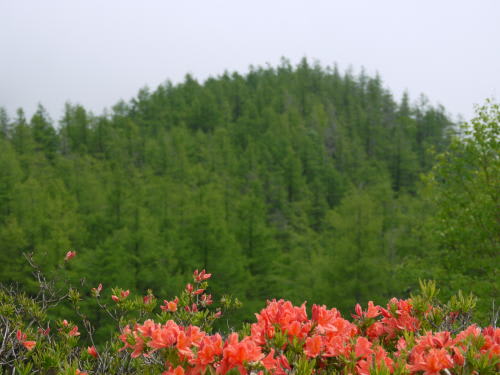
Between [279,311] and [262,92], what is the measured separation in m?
89.0

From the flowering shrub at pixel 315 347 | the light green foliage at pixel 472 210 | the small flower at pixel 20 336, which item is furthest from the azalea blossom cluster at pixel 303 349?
the light green foliage at pixel 472 210

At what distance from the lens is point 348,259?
18281 millimetres

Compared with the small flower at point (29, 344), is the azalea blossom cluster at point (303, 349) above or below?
above

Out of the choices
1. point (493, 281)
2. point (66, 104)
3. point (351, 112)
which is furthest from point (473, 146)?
point (351, 112)

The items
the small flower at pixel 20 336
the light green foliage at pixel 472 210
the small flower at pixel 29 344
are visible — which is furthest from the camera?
the light green foliage at pixel 472 210

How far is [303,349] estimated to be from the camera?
2.14m

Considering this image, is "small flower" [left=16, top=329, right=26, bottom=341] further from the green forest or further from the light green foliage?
the light green foliage

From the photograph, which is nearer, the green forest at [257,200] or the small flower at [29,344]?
the small flower at [29,344]

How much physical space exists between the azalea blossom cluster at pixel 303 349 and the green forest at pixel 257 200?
8.30ft

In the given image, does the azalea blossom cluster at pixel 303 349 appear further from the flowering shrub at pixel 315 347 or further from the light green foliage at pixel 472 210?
the light green foliage at pixel 472 210

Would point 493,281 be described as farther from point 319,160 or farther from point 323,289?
point 319,160

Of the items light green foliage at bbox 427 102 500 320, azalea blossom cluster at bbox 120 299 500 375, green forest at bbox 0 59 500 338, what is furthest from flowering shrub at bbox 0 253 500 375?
light green foliage at bbox 427 102 500 320

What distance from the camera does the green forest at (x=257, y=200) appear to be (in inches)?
481

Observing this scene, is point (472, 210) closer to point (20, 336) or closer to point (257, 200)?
point (20, 336)
